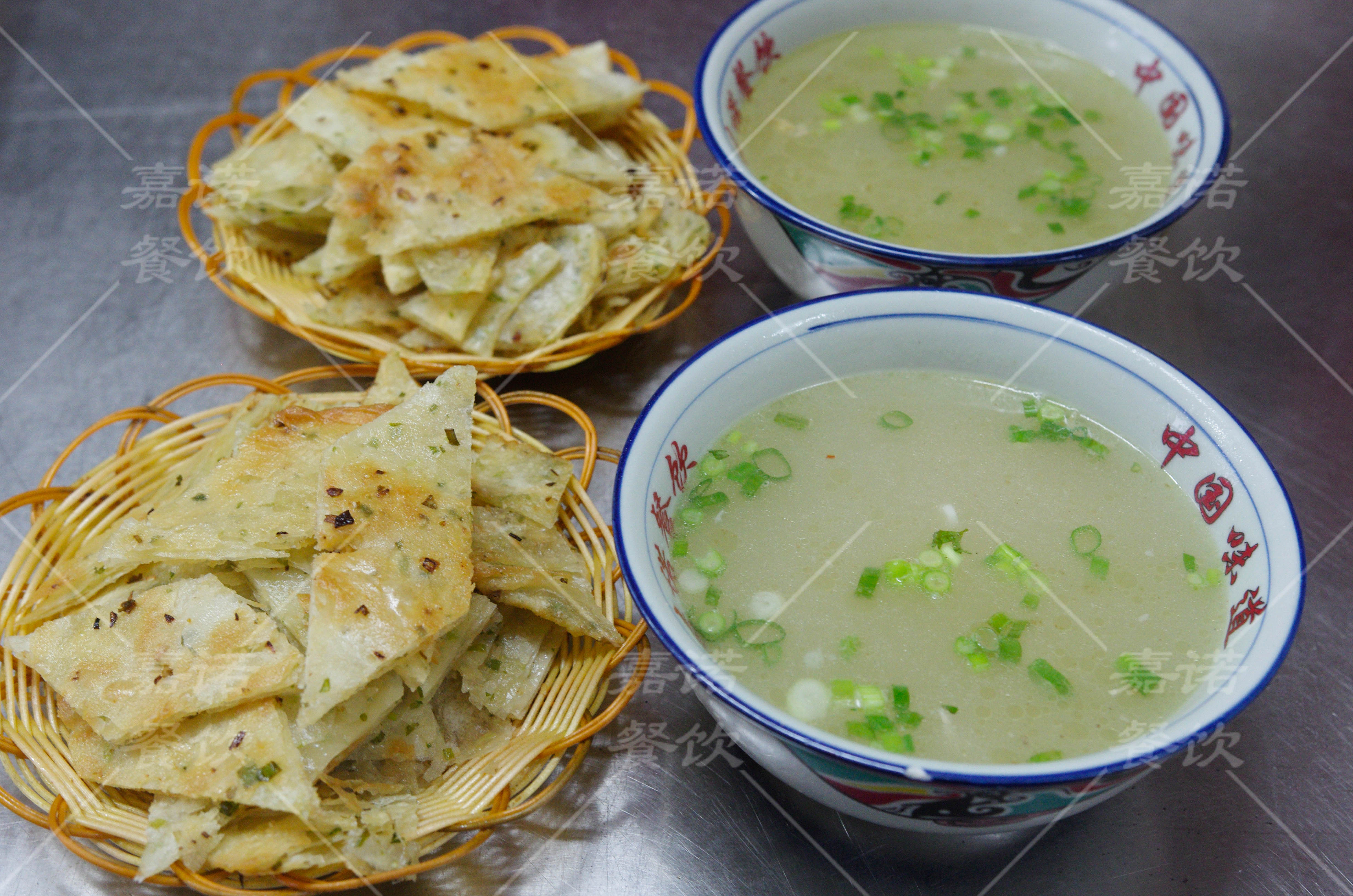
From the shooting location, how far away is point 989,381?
72.4 inches

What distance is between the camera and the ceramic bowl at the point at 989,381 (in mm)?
1275

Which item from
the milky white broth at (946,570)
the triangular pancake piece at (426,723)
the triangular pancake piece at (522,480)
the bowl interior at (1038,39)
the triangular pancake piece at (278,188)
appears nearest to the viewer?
the milky white broth at (946,570)

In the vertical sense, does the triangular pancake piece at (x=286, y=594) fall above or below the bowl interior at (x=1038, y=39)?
below

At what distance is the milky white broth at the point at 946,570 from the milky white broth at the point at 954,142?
1.96 feet

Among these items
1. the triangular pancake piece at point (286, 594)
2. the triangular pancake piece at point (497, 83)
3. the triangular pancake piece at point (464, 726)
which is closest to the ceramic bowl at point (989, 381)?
the triangular pancake piece at point (464, 726)

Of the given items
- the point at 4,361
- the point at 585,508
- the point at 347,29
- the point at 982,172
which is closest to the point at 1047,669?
the point at 585,508

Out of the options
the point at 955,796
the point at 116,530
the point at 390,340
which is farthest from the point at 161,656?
the point at 955,796

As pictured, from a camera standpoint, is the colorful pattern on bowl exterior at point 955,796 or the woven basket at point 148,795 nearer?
the colorful pattern on bowl exterior at point 955,796

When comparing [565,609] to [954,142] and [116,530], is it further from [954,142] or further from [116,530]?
[954,142]

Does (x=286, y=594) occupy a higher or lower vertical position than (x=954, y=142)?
lower

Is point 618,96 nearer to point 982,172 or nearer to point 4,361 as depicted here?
point 982,172

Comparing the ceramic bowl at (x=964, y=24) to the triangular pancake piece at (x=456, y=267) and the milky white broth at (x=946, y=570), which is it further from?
the triangular pancake piece at (x=456, y=267)

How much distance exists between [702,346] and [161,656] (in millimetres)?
1339

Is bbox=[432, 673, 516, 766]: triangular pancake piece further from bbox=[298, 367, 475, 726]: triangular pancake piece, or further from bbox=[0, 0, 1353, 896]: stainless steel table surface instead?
bbox=[298, 367, 475, 726]: triangular pancake piece
